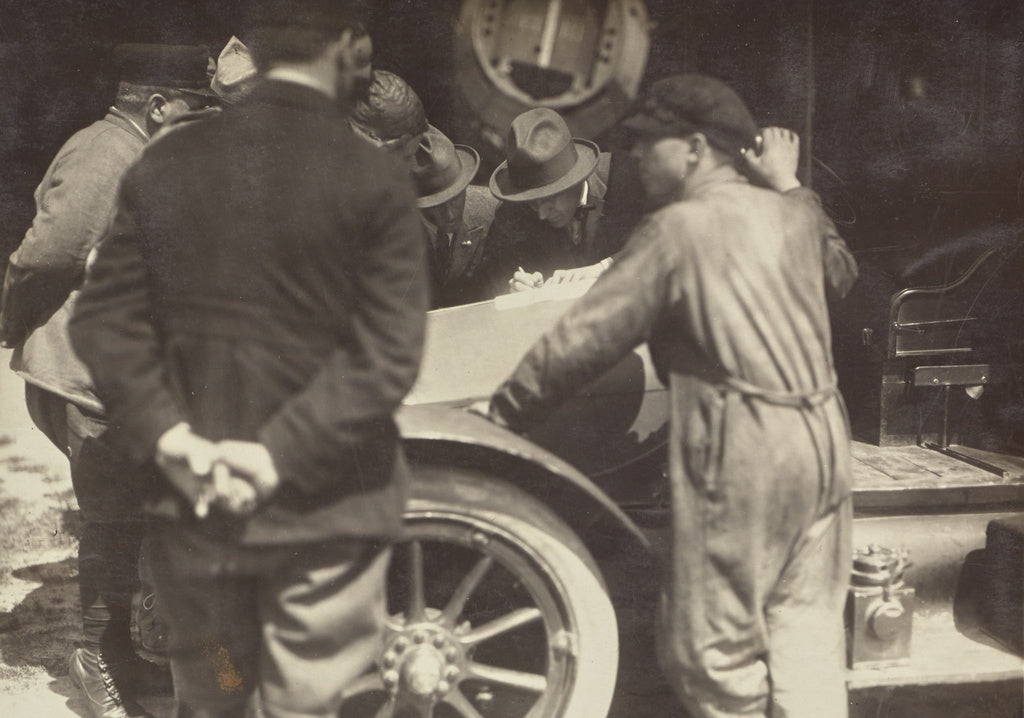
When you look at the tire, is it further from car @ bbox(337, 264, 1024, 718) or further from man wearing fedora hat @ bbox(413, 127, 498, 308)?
man wearing fedora hat @ bbox(413, 127, 498, 308)

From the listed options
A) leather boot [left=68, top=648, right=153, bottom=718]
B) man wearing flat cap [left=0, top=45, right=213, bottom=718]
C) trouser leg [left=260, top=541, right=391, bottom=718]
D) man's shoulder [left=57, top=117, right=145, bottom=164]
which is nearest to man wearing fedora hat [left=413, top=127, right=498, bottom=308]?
man wearing flat cap [left=0, top=45, right=213, bottom=718]

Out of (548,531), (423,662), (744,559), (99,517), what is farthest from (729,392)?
(99,517)

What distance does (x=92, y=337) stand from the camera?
1661mm

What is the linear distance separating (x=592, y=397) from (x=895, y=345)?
823 mm

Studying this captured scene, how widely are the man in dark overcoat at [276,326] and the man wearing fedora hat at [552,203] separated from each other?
0.70 metres

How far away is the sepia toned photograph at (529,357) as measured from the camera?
1646 millimetres

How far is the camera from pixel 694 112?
183cm

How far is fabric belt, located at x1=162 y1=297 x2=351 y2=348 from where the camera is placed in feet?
5.36

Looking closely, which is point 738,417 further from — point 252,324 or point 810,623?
point 252,324

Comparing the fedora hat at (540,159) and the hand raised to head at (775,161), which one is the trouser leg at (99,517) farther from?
the hand raised to head at (775,161)

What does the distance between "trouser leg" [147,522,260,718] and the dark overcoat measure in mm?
99

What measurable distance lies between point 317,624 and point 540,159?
1313mm

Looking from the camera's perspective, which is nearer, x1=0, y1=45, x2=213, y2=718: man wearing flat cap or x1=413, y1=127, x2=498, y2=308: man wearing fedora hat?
x1=0, y1=45, x2=213, y2=718: man wearing flat cap

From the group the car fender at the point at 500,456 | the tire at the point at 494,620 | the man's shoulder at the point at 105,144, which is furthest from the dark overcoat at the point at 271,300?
the man's shoulder at the point at 105,144
